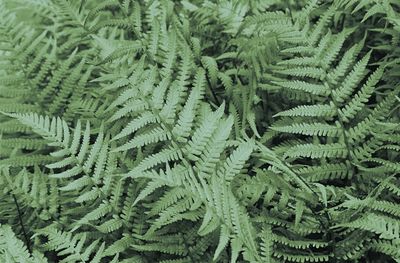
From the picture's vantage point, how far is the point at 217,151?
138cm

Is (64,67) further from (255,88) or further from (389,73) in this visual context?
(389,73)

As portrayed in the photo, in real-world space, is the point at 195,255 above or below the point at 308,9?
below

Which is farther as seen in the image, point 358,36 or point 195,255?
point 358,36

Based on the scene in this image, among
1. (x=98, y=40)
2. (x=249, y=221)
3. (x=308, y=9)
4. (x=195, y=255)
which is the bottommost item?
(x=195, y=255)

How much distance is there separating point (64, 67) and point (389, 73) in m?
1.13

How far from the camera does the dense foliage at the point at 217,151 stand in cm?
136

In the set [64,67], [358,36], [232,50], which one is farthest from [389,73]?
[64,67]

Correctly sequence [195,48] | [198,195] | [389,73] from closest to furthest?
[198,195]
[389,73]
[195,48]

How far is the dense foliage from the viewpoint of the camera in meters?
1.36

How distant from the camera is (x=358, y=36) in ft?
6.14

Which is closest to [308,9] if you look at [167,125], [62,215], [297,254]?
[167,125]

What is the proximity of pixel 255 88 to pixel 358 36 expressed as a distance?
507 mm

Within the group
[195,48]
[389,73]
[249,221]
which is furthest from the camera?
[195,48]

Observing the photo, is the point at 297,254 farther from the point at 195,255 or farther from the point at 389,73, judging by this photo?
the point at 389,73
